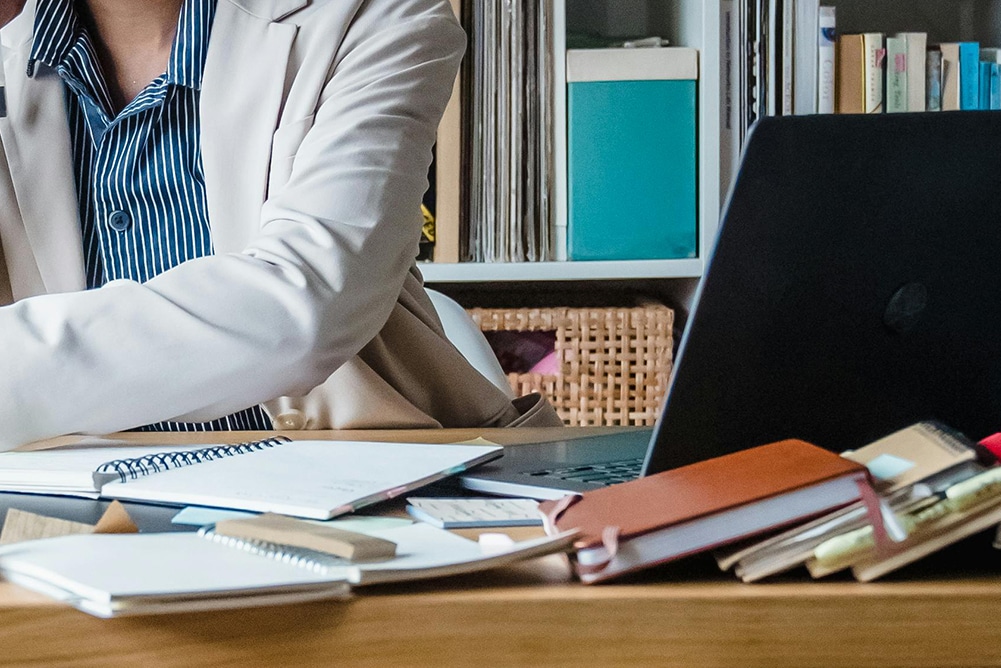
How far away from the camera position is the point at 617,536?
0.46 metres

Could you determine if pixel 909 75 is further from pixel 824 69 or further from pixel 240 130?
pixel 240 130

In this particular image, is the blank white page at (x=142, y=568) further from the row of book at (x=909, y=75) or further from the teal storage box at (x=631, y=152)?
the row of book at (x=909, y=75)

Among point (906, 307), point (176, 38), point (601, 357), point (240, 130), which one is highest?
point (176, 38)

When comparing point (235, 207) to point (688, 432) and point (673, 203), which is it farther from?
point (673, 203)

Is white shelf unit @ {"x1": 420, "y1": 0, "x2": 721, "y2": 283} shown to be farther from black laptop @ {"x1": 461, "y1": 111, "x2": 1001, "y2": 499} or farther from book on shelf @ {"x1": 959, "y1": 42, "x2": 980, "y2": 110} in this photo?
black laptop @ {"x1": 461, "y1": 111, "x2": 1001, "y2": 499}

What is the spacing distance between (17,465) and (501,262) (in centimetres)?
116

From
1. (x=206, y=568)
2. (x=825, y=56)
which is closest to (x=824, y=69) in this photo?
(x=825, y=56)

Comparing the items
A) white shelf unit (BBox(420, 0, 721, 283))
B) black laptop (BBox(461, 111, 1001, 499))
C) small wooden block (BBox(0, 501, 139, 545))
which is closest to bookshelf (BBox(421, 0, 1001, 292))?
white shelf unit (BBox(420, 0, 721, 283))

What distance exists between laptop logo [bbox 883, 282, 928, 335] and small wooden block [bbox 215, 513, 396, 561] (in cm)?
29

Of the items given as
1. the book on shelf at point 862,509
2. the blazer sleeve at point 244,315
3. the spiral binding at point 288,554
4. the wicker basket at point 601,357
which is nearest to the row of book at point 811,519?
the book on shelf at point 862,509

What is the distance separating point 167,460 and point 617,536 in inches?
15.8

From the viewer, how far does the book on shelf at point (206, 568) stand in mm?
408

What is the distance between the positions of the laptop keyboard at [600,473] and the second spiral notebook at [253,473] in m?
0.05

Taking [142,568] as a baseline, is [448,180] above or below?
above
